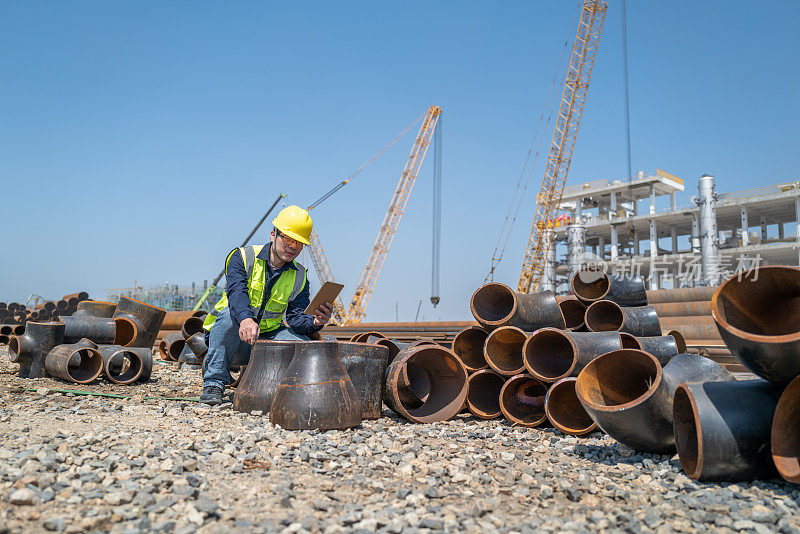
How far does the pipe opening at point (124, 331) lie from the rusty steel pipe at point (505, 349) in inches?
196

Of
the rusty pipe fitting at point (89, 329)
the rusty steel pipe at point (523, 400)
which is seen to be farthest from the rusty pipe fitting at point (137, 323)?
the rusty steel pipe at point (523, 400)

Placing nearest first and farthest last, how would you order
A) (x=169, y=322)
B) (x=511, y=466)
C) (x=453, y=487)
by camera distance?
(x=453, y=487)
(x=511, y=466)
(x=169, y=322)

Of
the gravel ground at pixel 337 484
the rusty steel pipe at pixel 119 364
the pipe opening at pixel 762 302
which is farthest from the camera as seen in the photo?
the rusty steel pipe at pixel 119 364

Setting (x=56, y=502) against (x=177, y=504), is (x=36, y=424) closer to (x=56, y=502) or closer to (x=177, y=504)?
(x=56, y=502)

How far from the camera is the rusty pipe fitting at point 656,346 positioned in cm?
493

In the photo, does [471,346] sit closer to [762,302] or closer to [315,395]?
[315,395]

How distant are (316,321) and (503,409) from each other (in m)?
1.78

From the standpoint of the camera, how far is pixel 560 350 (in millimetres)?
5215

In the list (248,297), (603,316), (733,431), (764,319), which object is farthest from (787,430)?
(248,297)

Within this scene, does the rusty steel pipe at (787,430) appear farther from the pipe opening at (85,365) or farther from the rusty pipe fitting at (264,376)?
the pipe opening at (85,365)

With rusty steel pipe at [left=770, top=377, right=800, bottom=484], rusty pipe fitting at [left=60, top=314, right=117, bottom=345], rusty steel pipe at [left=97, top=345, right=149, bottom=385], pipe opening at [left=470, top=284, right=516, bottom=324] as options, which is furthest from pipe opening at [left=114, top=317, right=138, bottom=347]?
rusty steel pipe at [left=770, top=377, right=800, bottom=484]

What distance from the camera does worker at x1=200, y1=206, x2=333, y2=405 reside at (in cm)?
466

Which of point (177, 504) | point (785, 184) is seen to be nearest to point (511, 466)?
point (177, 504)

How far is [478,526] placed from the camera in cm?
220
